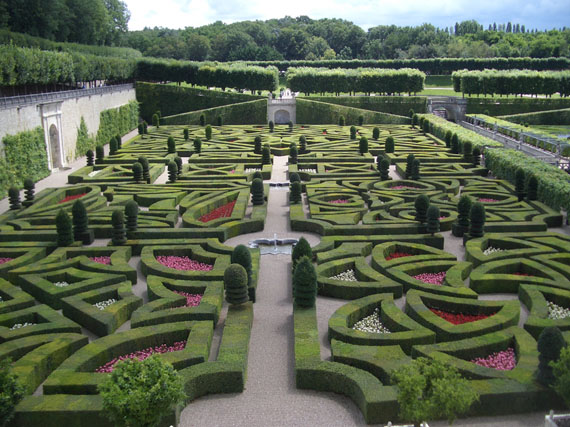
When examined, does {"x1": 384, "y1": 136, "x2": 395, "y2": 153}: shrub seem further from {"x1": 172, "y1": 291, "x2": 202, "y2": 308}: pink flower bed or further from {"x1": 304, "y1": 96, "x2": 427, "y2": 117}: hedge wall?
{"x1": 172, "y1": 291, "x2": 202, "y2": 308}: pink flower bed

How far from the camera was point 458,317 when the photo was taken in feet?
47.3

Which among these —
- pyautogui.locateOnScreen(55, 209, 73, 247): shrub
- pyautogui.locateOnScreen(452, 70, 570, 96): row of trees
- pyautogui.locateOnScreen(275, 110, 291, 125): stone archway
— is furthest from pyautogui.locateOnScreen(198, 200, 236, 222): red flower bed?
pyautogui.locateOnScreen(452, 70, 570, 96): row of trees

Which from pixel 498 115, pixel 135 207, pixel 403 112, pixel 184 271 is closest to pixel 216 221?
pixel 135 207

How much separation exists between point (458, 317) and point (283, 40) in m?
118

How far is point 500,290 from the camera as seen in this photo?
16312mm

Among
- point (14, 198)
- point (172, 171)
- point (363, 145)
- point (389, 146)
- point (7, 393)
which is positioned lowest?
point (7, 393)

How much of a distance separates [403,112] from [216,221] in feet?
142

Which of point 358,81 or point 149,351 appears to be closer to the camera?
point 149,351

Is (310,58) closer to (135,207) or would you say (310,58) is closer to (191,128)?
(191,128)

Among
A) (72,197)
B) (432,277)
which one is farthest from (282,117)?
(432,277)

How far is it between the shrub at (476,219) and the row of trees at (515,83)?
48514 mm

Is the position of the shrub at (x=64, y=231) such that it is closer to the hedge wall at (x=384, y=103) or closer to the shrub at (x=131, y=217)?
the shrub at (x=131, y=217)

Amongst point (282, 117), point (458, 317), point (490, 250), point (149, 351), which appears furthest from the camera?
point (282, 117)

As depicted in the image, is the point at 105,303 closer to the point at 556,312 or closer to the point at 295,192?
the point at 295,192
